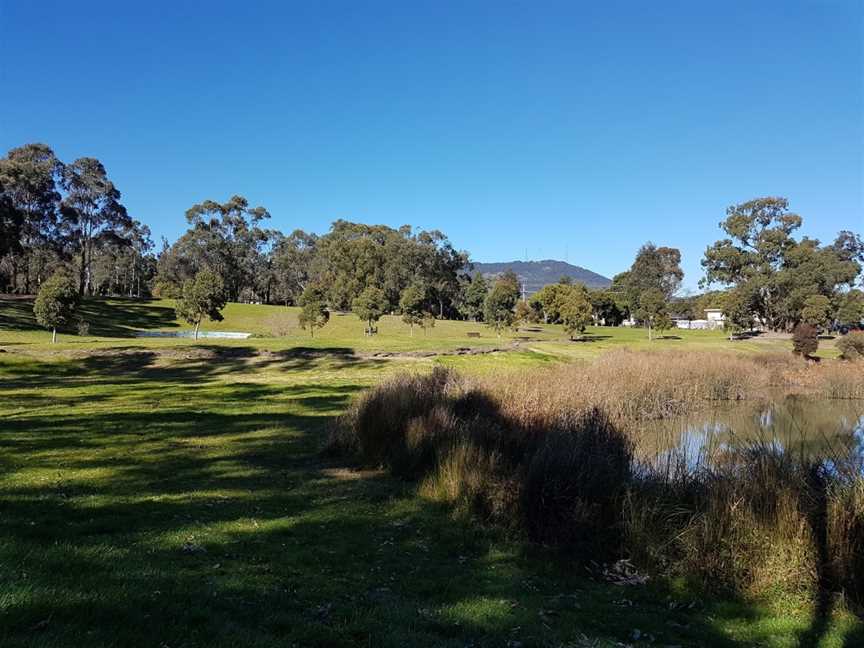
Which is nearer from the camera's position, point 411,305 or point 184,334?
point 411,305

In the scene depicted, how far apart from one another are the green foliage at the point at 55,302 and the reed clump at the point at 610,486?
31.8 m

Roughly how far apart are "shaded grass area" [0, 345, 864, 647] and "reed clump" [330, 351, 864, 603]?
449mm

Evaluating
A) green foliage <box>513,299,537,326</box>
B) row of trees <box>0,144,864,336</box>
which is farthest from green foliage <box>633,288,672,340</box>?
green foliage <box>513,299,537,326</box>

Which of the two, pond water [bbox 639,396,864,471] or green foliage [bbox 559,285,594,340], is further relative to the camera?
green foliage [bbox 559,285,594,340]

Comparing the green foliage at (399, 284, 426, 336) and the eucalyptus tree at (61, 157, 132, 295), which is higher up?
the eucalyptus tree at (61, 157, 132, 295)

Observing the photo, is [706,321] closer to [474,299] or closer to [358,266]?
[474,299]

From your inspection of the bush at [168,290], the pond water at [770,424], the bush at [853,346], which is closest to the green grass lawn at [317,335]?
the bush at [168,290]

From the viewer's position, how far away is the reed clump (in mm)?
6402

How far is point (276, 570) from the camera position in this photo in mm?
5848

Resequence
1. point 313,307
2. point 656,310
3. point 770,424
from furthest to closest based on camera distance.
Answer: point 656,310
point 313,307
point 770,424

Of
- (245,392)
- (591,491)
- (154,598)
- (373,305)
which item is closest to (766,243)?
(373,305)

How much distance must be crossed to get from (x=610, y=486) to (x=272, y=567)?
177 inches

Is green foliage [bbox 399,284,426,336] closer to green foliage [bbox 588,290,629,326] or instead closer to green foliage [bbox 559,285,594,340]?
green foliage [bbox 559,285,594,340]

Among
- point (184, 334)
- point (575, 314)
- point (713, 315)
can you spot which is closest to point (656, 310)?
point (575, 314)
